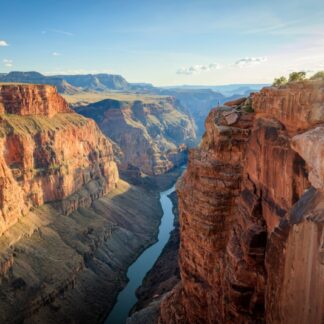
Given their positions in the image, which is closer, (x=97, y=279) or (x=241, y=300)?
(x=241, y=300)

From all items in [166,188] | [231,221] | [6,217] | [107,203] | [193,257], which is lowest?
[166,188]

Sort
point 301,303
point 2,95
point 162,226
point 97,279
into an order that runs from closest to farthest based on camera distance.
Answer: point 301,303 < point 97,279 < point 2,95 < point 162,226

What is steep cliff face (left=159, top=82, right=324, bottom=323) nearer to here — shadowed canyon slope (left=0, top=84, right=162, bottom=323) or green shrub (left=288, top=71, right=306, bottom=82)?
green shrub (left=288, top=71, right=306, bottom=82)

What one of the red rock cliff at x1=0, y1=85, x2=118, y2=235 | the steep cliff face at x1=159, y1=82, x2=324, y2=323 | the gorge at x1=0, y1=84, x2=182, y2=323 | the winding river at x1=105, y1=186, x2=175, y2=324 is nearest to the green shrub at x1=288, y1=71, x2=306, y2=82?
the steep cliff face at x1=159, y1=82, x2=324, y2=323

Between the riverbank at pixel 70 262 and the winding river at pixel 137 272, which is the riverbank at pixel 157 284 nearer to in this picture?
the winding river at pixel 137 272

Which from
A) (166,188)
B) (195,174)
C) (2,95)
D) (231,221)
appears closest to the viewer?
(231,221)

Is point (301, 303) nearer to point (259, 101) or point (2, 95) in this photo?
point (259, 101)

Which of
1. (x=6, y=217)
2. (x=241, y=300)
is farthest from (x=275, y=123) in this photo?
(x=6, y=217)

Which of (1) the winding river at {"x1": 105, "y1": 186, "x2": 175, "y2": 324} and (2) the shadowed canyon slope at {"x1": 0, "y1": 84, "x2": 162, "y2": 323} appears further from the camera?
(1) the winding river at {"x1": 105, "y1": 186, "x2": 175, "y2": 324}
